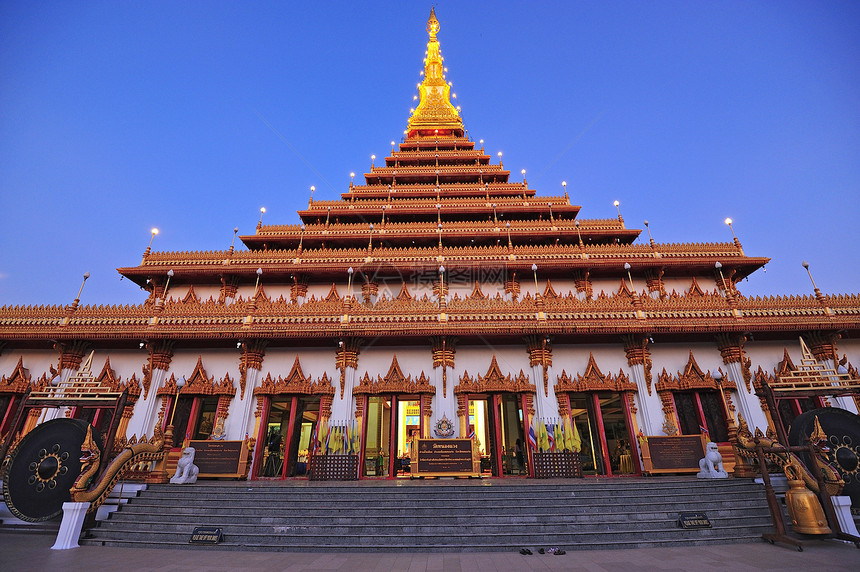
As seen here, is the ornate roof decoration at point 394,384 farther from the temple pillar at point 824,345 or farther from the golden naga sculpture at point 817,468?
the temple pillar at point 824,345

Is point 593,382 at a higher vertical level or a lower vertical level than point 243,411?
higher

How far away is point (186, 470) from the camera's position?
1349 centimetres

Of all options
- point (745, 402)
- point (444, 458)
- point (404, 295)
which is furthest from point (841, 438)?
point (404, 295)

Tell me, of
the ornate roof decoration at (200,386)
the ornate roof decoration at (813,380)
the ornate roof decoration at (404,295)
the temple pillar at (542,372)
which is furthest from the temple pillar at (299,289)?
the ornate roof decoration at (813,380)

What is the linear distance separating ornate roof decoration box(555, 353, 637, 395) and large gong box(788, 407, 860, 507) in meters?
6.58

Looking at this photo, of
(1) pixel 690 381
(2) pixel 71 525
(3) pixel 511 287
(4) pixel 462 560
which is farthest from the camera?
(3) pixel 511 287

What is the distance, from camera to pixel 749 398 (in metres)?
16.2

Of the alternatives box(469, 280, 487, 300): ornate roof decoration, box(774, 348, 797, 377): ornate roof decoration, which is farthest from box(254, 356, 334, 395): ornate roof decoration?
box(774, 348, 797, 377): ornate roof decoration

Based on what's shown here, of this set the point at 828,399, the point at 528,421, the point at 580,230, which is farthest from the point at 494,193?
the point at 828,399

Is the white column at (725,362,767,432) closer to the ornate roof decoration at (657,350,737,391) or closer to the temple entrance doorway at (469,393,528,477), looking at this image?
the ornate roof decoration at (657,350,737,391)

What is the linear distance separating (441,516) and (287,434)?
32.4ft

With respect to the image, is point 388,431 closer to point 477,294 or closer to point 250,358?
point 250,358

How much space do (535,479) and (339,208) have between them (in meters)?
19.2

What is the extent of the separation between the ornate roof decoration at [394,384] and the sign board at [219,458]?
490cm
